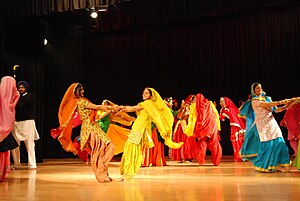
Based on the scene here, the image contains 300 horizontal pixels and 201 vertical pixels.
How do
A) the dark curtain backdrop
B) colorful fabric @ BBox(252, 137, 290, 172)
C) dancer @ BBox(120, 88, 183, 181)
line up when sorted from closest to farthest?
dancer @ BBox(120, 88, 183, 181)
colorful fabric @ BBox(252, 137, 290, 172)
the dark curtain backdrop

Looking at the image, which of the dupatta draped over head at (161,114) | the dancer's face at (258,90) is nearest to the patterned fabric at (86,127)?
the dupatta draped over head at (161,114)

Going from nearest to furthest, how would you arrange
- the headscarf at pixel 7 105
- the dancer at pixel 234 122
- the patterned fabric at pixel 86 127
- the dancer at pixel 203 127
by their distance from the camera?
the headscarf at pixel 7 105 → the patterned fabric at pixel 86 127 → the dancer at pixel 203 127 → the dancer at pixel 234 122

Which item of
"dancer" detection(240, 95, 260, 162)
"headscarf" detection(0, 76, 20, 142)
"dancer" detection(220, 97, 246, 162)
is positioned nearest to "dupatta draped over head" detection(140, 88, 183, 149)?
"dancer" detection(240, 95, 260, 162)

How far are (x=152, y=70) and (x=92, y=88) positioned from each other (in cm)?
206

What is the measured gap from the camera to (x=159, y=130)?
532cm

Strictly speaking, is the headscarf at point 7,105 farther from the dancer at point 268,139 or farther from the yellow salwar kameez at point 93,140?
the dancer at point 268,139

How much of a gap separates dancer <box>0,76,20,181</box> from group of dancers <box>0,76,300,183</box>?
0.12 ft

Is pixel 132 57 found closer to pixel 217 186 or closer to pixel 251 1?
pixel 251 1

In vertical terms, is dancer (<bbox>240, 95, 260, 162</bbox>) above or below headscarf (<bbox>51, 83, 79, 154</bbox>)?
below

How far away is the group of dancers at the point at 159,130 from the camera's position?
4.99 meters

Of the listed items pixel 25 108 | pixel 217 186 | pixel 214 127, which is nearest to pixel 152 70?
pixel 214 127

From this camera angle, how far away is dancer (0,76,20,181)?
191 inches

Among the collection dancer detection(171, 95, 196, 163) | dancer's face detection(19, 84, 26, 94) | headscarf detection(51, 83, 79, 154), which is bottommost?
dancer detection(171, 95, 196, 163)

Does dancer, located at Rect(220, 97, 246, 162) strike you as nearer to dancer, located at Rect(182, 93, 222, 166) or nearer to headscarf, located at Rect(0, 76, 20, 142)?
dancer, located at Rect(182, 93, 222, 166)
